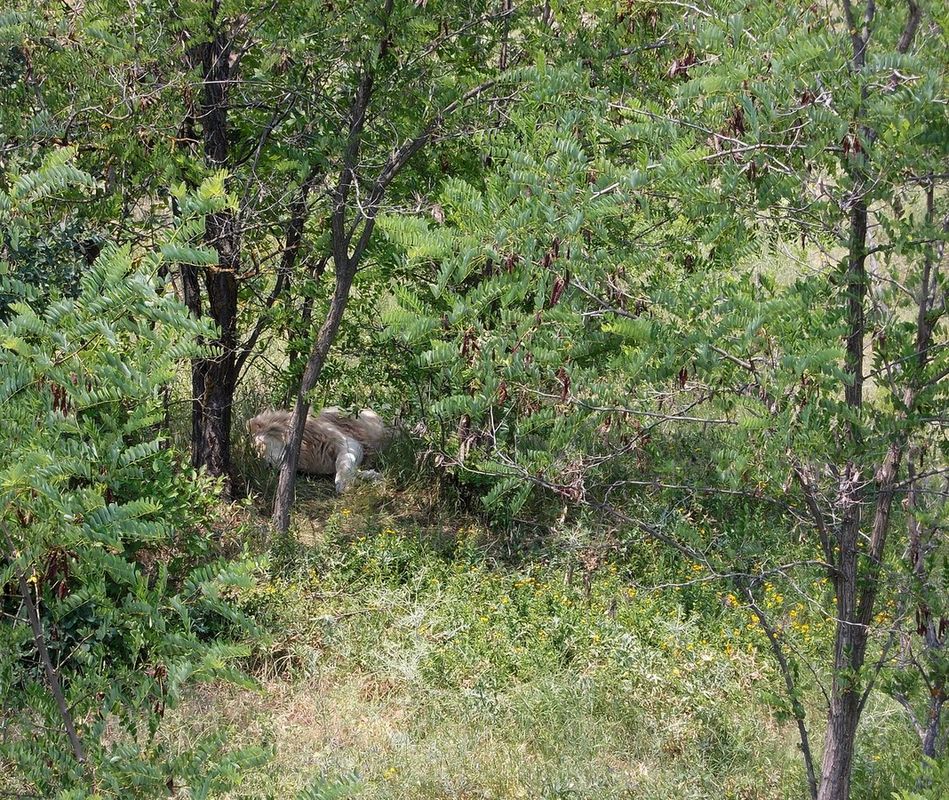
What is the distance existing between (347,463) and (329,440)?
0.78 ft

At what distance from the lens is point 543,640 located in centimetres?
566

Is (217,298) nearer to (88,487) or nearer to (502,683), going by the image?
(502,683)

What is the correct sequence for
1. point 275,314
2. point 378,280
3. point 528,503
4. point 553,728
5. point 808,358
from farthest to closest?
point 528,503 < point 378,280 < point 275,314 < point 553,728 < point 808,358

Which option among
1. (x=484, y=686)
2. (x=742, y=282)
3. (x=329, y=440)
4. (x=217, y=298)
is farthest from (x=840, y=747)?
(x=329, y=440)

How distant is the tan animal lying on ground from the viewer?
297 inches

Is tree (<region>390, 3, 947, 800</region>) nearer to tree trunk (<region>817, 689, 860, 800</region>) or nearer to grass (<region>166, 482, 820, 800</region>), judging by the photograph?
tree trunk (<region>817, 689, 860, 800</region>)

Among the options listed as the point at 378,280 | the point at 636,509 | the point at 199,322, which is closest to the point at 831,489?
the point at 199,322

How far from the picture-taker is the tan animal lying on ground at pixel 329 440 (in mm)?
7547

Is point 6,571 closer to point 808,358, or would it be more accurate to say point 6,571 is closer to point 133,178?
point 808,358

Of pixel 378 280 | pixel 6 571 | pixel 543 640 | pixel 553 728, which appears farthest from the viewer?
pixel 378 280

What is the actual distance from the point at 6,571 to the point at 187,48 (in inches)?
169

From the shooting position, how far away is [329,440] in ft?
25.4

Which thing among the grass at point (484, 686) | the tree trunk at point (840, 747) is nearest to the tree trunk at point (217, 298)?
the grass at point (484, 686)

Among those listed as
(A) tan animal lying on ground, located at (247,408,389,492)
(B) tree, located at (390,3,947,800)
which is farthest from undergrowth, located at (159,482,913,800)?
(B) tree, located at (390,3,947,800)
